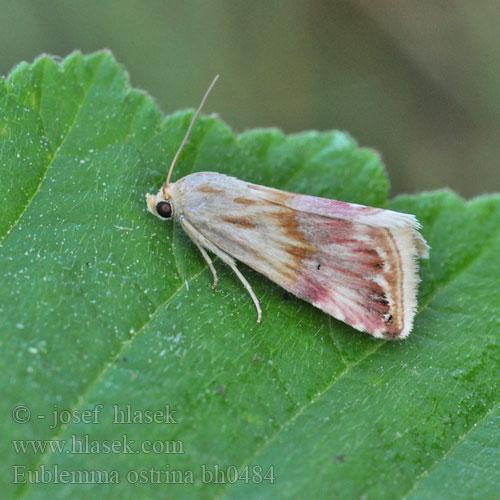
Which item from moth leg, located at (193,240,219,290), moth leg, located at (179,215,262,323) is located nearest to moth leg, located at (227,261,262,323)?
moth leg, located at (179,215,262,323)

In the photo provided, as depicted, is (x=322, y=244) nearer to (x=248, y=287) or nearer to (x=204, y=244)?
(x=248, y=287)

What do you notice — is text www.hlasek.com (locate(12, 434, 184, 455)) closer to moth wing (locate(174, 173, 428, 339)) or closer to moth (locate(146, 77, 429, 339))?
→ moth (locate(146, 77, 429, 339))

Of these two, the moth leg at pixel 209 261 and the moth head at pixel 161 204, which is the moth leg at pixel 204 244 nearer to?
the moth leg at pixel 209 261

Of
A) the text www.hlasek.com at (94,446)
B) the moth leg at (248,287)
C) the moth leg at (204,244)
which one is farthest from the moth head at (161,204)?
the text www.hlasek.com at (94,446)

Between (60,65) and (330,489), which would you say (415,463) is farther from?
(60,65)

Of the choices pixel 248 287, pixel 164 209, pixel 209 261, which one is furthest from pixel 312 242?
pixel 164 209
